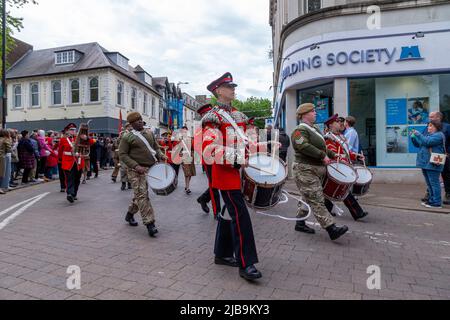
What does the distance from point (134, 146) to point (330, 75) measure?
28.9 ft

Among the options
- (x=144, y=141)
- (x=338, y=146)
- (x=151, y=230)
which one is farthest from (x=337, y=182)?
(x=144, y=141)

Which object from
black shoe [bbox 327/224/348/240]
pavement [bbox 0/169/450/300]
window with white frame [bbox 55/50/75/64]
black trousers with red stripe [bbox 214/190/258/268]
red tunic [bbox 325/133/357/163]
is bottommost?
pavement [bbox 0/169/450/300]

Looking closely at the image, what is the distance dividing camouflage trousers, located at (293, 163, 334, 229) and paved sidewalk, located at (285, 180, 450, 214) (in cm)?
358

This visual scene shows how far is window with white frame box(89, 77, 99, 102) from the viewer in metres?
32.9

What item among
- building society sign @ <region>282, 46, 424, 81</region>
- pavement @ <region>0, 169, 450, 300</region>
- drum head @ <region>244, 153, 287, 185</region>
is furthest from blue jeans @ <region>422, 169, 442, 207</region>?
A: building society sign @ <region>282, 46, 424, 81</region>

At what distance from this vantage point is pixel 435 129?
7766 mm

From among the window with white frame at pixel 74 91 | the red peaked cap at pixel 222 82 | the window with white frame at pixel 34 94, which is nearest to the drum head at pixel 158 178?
the red peaked cap at pixel 222 82

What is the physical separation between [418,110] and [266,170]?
1011 cm

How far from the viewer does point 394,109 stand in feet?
40.3

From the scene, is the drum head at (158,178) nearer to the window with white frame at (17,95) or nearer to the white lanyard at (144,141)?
the white lanyard at (144,141)

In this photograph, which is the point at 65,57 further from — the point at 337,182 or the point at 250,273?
the point at 250,273

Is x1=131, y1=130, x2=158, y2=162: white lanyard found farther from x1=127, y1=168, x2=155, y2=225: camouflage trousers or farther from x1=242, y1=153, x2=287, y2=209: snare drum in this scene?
x1=242, y1=153, x2=287, y2=209: snare drum
